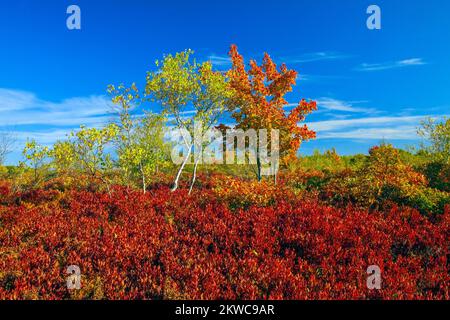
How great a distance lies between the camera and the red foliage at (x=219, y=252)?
570 centimetres

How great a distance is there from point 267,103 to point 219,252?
13198mm

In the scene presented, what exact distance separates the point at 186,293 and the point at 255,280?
4.00 feet

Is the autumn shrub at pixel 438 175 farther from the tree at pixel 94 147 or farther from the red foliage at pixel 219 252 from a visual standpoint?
the tree at pixel 94 147

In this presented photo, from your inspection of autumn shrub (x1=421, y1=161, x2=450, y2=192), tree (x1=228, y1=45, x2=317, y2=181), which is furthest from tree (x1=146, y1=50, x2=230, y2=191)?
autumn shrub (x1=421, y1=161, x2=450, y2=192)

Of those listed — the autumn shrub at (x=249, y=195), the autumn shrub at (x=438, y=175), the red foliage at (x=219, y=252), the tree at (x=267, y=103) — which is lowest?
the red foliage at (x=219, y=252)

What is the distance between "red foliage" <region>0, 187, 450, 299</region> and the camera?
18.7ft

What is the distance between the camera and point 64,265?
6676mm

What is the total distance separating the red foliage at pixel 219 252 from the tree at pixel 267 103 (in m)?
8.90

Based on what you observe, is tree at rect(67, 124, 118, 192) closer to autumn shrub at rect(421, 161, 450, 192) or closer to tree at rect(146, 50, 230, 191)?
tree at rect(146, 50, 230, 191)

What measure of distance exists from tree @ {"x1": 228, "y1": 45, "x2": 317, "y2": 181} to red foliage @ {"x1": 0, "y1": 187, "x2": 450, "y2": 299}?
890 cm

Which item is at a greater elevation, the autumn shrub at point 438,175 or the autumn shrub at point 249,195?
the autumn shrub at point 438,175

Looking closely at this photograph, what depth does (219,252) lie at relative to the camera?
735 cm

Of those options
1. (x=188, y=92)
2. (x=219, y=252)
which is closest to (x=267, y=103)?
(x=188, y=92)

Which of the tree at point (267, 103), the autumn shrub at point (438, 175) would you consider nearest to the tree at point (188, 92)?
the tree at point (267, 103)
